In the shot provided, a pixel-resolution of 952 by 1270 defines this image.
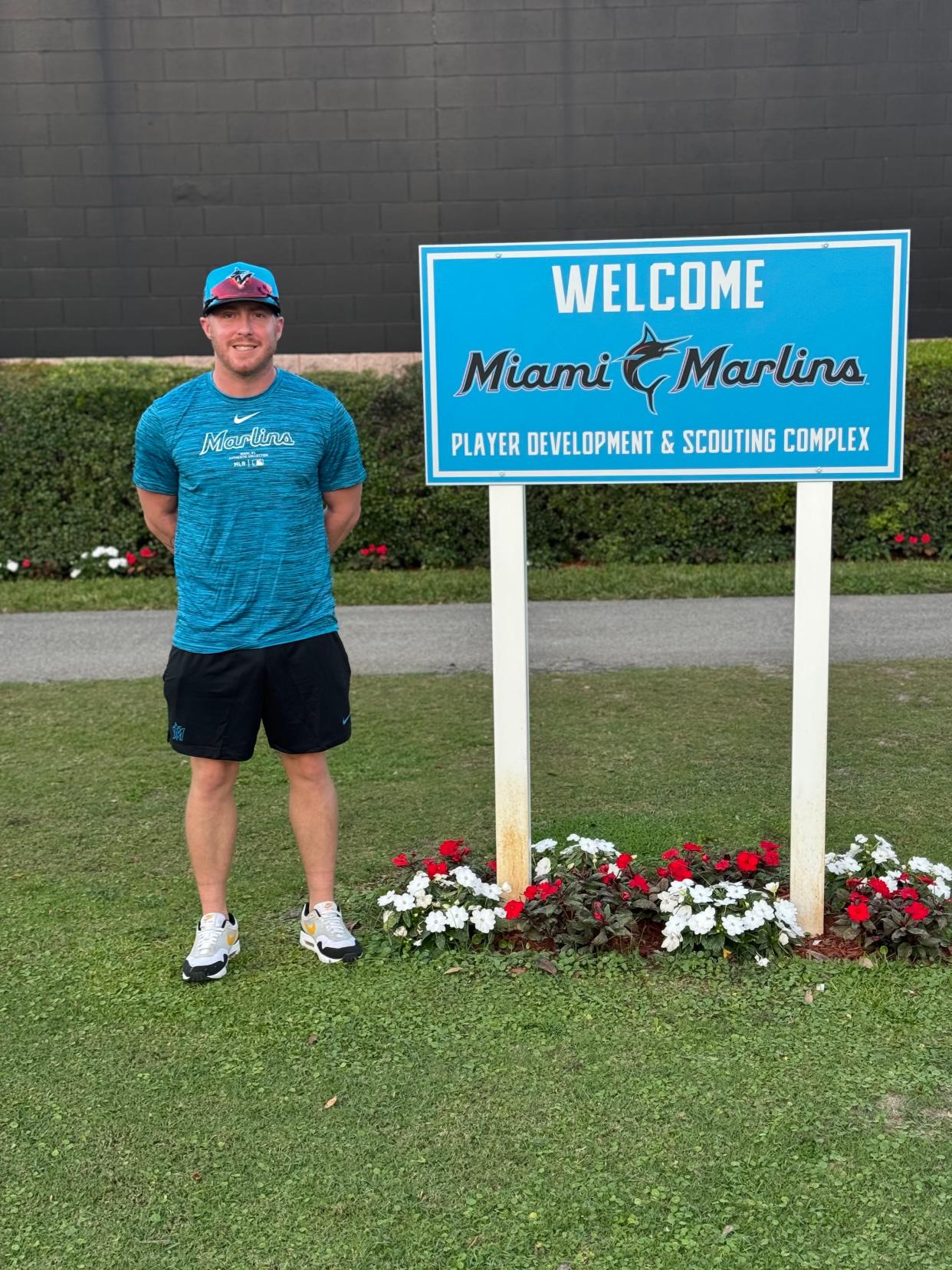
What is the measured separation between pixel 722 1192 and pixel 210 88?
11.4 meters

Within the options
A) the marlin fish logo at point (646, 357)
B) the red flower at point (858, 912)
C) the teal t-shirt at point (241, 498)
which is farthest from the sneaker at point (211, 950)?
the marlin fish logo at point (646, 357)

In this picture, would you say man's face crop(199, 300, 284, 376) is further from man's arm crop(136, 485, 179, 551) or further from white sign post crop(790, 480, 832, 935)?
white sign post crop(790, 480, 832, 935)

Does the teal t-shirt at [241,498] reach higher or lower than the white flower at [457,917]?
higher

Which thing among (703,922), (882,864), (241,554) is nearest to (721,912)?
(703,922)

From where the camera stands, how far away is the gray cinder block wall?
1173cm

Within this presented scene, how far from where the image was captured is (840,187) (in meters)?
12.0

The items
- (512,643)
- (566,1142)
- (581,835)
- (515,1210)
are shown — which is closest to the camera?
(515,1210)

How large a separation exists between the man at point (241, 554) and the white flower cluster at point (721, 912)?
94 centimetres

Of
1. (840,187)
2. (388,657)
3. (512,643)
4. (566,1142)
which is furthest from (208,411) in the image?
(840,187)

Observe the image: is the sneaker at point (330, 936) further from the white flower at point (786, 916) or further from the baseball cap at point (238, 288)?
the baseball cap at point (238, 288)

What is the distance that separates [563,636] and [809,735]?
4478 millimetres

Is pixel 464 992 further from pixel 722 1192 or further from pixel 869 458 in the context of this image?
pixel 869 458

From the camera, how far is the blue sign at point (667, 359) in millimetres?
3494

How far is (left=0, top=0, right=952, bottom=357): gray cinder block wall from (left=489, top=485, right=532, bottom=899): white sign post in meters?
8.89
